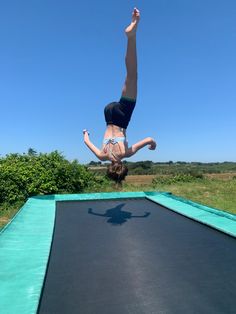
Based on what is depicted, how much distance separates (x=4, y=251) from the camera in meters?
2.40

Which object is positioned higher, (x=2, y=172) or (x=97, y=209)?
(x=2, y=172)

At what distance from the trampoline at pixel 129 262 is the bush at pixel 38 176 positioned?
1.91 m

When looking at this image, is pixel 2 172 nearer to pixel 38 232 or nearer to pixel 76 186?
pixel 76 186

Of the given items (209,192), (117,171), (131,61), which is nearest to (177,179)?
(209,192)

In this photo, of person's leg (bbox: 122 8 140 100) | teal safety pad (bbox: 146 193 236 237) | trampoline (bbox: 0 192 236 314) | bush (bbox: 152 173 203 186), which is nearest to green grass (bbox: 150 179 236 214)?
bush (bbox: 152 173 203 186)

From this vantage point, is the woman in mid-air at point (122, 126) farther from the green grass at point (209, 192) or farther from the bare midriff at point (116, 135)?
the green grass at point (209, 192)

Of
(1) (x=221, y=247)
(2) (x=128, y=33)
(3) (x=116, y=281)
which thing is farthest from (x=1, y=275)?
(2) (x=128, y=33)

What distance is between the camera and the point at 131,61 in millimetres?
2748

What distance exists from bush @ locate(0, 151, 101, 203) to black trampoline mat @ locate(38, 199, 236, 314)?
2.57 metres

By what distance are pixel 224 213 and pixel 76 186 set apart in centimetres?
379

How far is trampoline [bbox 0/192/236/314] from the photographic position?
164 cm

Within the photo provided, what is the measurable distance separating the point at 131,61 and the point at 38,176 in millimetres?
3926

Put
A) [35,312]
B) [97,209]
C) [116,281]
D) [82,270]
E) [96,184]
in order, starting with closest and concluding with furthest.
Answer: [35,312] < [116,281] < [82,270] < [97,209] < [96,184]

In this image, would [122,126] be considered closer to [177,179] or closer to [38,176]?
[38,176]
